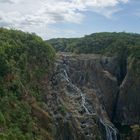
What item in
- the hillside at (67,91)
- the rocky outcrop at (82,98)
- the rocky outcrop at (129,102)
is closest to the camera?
the hillside at (67,91)

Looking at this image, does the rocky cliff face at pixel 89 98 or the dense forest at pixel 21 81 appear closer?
the dense forest at pixel 21 81

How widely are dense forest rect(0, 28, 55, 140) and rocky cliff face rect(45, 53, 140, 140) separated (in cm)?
187

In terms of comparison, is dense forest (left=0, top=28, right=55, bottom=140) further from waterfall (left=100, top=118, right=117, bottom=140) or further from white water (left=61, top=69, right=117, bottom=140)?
waterfall (left=100, top=118, right=117, bottom=140)

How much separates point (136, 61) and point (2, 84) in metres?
23.5

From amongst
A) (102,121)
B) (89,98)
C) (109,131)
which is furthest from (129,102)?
(109,131)

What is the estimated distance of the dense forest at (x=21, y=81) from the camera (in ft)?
136

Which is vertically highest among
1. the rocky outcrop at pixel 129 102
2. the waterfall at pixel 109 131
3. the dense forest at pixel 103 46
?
the dense forest at pixel 103 46

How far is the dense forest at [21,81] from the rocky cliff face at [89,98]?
187 centimetres

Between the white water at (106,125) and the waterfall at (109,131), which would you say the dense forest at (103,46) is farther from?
the waterfall at (109,131)

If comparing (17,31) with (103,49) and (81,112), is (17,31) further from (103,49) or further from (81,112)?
(103,49)

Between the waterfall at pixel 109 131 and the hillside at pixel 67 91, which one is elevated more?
the hillside at pixel 67 91

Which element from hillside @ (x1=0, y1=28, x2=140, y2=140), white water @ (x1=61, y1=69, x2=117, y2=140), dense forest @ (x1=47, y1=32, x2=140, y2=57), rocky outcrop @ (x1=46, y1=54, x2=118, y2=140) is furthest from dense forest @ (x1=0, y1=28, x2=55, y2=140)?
dense forest @ (x1=47, y1=32, x2=140, y2=57)

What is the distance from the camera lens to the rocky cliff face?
156ft

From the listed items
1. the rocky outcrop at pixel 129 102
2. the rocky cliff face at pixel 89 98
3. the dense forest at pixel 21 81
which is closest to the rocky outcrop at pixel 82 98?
the rocky cliff face at pixel 89 98
